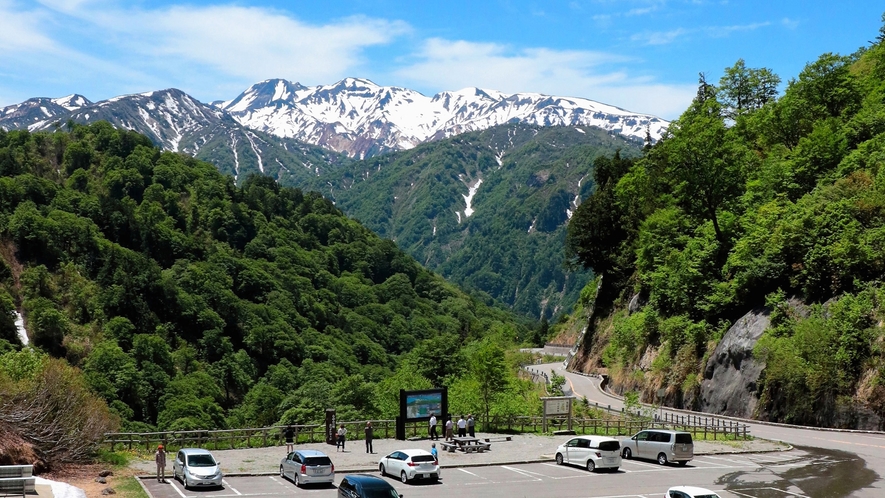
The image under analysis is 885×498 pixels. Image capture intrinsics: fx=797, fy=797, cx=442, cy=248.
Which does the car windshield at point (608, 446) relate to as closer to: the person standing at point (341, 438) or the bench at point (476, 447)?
the bench at point (476, 447)

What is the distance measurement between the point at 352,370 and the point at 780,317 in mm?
81848

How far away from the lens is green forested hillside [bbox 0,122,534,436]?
89125 mm

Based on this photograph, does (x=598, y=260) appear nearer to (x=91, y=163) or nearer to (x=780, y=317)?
(x=780, y=317)

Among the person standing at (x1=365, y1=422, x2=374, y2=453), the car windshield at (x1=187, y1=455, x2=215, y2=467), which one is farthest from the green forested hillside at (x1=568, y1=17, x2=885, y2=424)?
the car windshield at (x1=187, y1=455, x2=215, y2=467)

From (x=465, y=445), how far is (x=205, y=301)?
93218 mm

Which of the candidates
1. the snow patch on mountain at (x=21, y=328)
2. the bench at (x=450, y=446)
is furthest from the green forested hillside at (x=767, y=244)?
the snow patch on mountain at (x=21, y=328)

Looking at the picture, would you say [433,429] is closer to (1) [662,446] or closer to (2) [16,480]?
(1) [662,446]

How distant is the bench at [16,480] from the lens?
21.4m

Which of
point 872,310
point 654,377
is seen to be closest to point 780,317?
point 872,310

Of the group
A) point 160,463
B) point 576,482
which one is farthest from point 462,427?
point 160,463

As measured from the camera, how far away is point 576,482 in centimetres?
2884

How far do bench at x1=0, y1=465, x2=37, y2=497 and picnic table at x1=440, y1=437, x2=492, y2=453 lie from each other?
18039 millimetres

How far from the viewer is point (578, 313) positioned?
381 feet

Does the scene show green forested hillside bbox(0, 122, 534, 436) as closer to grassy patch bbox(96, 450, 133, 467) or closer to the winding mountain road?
the winding mountain road
